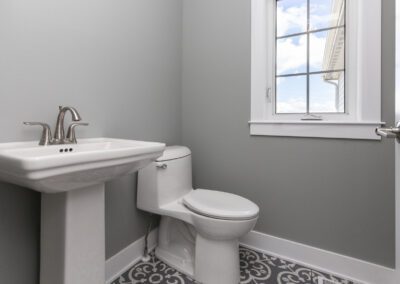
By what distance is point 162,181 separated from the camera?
139cm

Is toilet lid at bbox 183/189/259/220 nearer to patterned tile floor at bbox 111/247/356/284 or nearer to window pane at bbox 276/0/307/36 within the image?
patterned tile floor at bbox 111/247/356/284

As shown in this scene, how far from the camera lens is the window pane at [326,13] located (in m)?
1.42

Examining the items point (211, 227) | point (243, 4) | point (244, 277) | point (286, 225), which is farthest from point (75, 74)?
point (286, 225)

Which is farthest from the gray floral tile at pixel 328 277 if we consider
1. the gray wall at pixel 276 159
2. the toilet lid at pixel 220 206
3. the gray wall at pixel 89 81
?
the gray wall at pixel 89 81

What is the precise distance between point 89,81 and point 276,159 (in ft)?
3.93

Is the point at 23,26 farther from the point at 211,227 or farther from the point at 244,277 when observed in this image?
the point at 244,277

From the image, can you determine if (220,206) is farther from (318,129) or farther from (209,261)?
(318,129)

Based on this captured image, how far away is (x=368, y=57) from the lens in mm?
1230

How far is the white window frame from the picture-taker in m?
1.22

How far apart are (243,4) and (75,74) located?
3.93 ft

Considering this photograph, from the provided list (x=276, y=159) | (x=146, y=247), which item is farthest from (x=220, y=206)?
(x=146, y=247)

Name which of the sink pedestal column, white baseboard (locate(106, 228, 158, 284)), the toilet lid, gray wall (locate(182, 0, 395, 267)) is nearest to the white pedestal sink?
the sink pedestal column

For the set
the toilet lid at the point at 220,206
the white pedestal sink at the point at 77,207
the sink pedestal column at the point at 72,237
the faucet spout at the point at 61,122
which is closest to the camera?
the white pedestal sink at the point at 77,207

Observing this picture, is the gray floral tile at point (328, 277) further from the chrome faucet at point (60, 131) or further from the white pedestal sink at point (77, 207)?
the chrome faucet at point (60, 131)
